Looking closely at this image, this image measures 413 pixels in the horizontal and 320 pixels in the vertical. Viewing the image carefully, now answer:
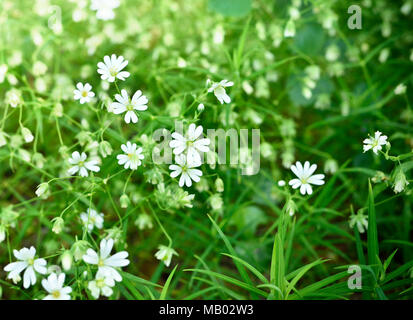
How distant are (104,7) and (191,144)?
2.07 feet

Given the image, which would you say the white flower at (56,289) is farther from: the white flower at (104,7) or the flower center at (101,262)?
the white flower at (104,7)

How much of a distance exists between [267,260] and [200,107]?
0.68m

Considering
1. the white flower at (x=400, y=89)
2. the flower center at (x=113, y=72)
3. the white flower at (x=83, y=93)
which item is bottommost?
the white flower at (x=83, y=93)

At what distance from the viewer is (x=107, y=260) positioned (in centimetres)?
103

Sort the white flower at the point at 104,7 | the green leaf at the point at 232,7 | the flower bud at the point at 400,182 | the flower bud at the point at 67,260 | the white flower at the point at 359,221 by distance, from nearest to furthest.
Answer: the flower bud at the point at 67,260, the flower bud at the point at 400,182, the white flower at the point at 359,221, the white flower at the point at 104,7, the green leaf at the point at 232,7

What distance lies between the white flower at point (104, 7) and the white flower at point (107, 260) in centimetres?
75

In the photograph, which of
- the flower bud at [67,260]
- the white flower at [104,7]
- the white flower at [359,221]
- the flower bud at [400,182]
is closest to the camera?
the flower bud at [67,260]

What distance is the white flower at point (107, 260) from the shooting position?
100 centimetres

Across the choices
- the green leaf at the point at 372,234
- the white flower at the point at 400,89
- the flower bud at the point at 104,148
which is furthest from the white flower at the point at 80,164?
the white flower at the point at 400,89

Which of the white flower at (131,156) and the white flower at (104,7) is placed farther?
the white flower at (104,7)

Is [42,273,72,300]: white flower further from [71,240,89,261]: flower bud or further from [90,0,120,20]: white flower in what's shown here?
[90,0,120,20]: white flower

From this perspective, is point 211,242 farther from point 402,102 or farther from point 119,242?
point 402,102

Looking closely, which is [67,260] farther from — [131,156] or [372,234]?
[372,234]
